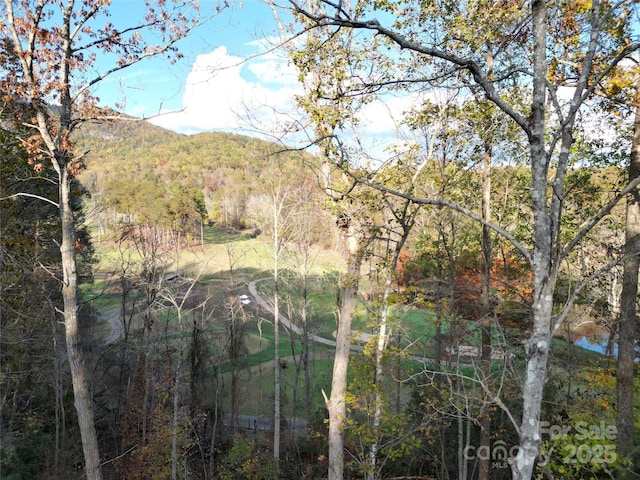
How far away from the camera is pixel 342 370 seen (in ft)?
20.2

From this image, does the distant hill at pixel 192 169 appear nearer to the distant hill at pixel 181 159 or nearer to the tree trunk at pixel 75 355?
the distant hill at pixel 181 159

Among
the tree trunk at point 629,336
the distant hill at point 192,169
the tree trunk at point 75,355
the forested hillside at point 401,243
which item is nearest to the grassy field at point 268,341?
the forested hillside at point 401,243

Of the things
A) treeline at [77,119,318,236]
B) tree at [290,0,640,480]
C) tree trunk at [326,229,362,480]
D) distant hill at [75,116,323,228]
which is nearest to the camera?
tree at [290,0,640,480]

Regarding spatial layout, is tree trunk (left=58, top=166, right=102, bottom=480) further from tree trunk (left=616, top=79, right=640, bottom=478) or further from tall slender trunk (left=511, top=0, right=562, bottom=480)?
tree trunk (left=616, top=79, right=640, bottom=478)

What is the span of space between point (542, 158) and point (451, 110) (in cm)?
409

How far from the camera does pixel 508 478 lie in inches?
418

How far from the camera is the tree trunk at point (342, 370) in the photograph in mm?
5922

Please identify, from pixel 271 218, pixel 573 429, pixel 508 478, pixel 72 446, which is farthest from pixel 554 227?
pixel 72 446

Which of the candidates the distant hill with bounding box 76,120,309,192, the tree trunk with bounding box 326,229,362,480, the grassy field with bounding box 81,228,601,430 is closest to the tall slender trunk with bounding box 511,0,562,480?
the tree trunk with bounding box 326,229,362,480

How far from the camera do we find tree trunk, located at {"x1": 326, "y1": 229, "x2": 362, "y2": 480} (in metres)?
5.92

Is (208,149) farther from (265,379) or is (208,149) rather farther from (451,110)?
(451,110)

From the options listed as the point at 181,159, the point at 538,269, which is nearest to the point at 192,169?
the point at 181,159

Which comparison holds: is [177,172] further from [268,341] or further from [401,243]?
[401,243]

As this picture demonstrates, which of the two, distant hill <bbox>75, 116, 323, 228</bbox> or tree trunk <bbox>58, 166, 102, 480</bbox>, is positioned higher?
distant hill <bbox>75, 116, 323, 228</bbox>
